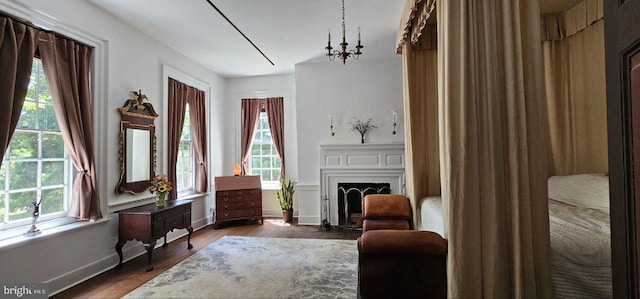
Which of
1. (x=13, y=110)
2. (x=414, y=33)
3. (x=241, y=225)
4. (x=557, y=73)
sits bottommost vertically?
(x=241, y=225)

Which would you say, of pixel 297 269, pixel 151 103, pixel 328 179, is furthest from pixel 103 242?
pixel 328 179

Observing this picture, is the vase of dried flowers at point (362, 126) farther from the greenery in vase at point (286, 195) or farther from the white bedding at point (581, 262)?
the white bedding at point (581, 262)

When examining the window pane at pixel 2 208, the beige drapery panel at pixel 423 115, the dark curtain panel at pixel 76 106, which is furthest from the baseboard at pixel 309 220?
the window pane at pixel 2 208

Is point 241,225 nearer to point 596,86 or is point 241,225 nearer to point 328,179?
point 328,179

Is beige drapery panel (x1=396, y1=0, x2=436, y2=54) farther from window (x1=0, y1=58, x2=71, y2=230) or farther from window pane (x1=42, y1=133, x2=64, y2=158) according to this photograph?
window pane (x1=42, y1=133, x2=64, y2=158)

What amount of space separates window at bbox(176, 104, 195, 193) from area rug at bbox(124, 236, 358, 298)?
1.39 m

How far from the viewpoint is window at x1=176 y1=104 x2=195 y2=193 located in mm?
4766

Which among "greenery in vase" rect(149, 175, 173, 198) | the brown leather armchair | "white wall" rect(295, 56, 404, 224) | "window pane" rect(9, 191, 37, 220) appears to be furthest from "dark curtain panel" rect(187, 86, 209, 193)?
the brown leather armchair

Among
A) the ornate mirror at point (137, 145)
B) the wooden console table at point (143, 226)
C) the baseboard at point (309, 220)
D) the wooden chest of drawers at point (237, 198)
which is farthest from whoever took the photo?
the baseboard at point (309, 220)

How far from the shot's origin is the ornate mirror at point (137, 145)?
3.45 metres

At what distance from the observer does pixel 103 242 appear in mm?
3152

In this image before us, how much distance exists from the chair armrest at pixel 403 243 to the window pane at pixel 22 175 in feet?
9.84

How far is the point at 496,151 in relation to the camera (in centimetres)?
143

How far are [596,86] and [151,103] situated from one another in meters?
4.96
